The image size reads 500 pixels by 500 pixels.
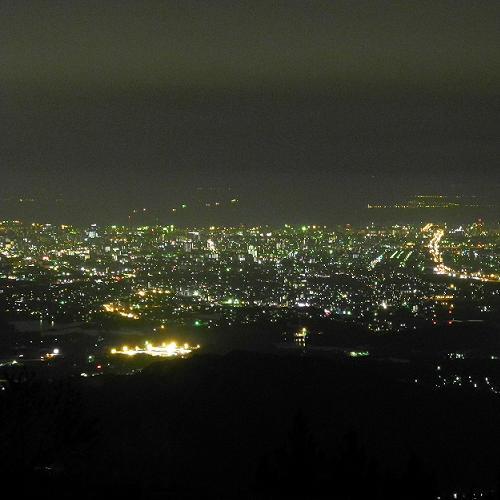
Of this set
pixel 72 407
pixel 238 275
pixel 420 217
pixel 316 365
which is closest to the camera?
pixel 72 407

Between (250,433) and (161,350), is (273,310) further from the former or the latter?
(250,433)

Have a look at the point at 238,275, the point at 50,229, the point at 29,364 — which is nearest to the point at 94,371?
the point at 29,364

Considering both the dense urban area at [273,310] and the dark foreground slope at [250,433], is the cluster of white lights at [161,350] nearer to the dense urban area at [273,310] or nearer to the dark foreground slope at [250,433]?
the dense urban area at [273,310]

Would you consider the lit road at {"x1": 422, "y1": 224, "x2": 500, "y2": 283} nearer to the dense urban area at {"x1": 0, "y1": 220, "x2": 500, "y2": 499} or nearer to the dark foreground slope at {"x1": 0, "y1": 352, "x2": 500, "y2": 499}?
the dense urban area at {"x1": 0, "y1": 220, "x2": 500, "y2": 499}

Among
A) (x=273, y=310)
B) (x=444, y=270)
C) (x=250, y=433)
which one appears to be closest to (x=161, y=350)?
(x=273, y=310)

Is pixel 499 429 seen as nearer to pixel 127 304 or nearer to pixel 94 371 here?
pixel 94 371

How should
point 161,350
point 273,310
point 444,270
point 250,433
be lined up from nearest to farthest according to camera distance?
point 250,433 → point 161,350 → point 273,310 → point 444,270

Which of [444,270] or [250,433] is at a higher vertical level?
[444,270]

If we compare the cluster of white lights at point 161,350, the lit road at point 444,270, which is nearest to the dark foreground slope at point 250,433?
the cluster of white lights at point 161,350
